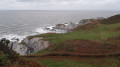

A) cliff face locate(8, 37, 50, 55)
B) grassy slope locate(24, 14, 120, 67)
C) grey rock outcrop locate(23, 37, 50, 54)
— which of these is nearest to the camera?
grassy slope locate(24, 14, 120, 67)

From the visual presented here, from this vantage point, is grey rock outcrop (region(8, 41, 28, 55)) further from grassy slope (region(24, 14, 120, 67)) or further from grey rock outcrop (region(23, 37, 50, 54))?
grassy slope (region(24, 14, 120, 67))

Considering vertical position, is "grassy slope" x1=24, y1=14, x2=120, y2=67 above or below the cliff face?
above

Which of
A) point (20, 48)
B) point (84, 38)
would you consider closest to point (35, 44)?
point (20, 48)

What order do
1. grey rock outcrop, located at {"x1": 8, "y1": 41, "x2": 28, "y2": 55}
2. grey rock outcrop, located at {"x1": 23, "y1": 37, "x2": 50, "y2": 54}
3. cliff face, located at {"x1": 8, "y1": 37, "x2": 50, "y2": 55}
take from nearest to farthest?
1. grey rock outcrop, located at {"x1": 23, "y1": 37, "x2": 50, "y2": 54}
2. cliff face, located at {"x1": 8, "y1": 37, "x2": 50, "y2": 55}
3. grey rock outcrop, located at {"x1": 8, "y1": 41, "x2": 28, "y2": 55}

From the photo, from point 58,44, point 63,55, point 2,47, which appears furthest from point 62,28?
point 2,47

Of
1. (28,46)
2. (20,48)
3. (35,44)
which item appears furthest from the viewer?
(28,46)

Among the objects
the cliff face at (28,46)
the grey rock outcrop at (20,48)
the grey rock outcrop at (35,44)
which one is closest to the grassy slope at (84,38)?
the grey rock outcrop at (35,44)

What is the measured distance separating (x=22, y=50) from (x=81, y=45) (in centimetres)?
1892

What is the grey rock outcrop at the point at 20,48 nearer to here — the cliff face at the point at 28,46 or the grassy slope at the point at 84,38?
the cliff face at the point at 28,46

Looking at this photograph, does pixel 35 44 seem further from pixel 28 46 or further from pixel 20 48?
pixel 20 48

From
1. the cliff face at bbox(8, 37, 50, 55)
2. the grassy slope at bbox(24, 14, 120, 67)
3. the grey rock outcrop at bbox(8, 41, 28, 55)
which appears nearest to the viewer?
the grassy slope at bbox(24, 14, 120, 67)

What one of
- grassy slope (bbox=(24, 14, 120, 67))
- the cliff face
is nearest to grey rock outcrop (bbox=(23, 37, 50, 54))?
the cliff face

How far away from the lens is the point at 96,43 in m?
29.4

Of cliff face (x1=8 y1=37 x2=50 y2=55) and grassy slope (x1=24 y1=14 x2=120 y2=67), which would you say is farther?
cliff face (x1=8 y1=37 x2=50 y2=55)
